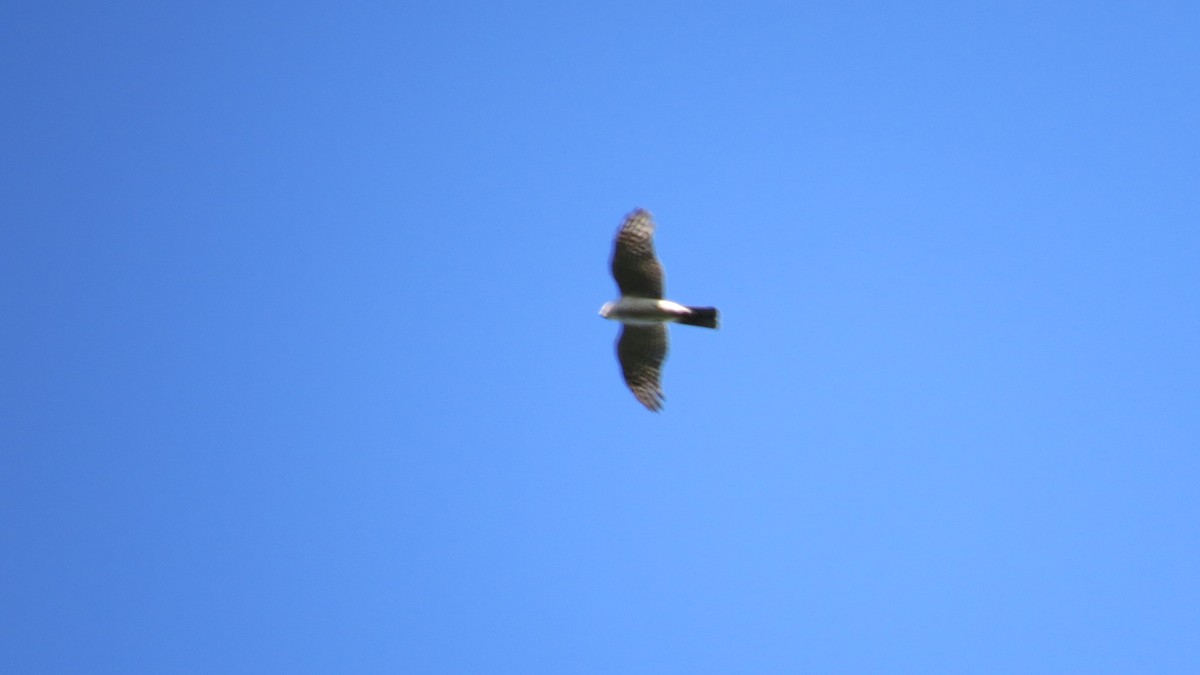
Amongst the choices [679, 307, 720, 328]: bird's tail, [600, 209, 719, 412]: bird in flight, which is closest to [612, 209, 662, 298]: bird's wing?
[600, 209, 719, 412]: bird in flight

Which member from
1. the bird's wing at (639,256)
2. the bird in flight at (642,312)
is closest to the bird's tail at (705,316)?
the bird in flight at (642,312)

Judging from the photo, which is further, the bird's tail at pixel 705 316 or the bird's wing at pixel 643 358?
the bird's wing at pixel 643 358

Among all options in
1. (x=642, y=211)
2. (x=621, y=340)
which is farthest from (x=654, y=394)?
(x=642, y=211)

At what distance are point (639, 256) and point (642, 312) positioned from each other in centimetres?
92

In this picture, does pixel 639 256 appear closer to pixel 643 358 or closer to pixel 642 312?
pixel 642 312

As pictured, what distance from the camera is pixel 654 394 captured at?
21.1 metres

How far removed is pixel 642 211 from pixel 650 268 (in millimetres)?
918

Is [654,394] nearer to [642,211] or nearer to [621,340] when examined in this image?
[621,340]

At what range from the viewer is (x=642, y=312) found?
20.5m

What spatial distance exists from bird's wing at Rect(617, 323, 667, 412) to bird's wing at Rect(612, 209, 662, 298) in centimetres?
82

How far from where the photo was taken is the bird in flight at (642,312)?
20.2 m

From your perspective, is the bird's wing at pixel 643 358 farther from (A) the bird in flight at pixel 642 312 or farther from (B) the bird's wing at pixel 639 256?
(B) the bird's wing at pixel 639 256

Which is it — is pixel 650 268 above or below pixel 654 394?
above

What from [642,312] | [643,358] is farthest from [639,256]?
[643,358]
